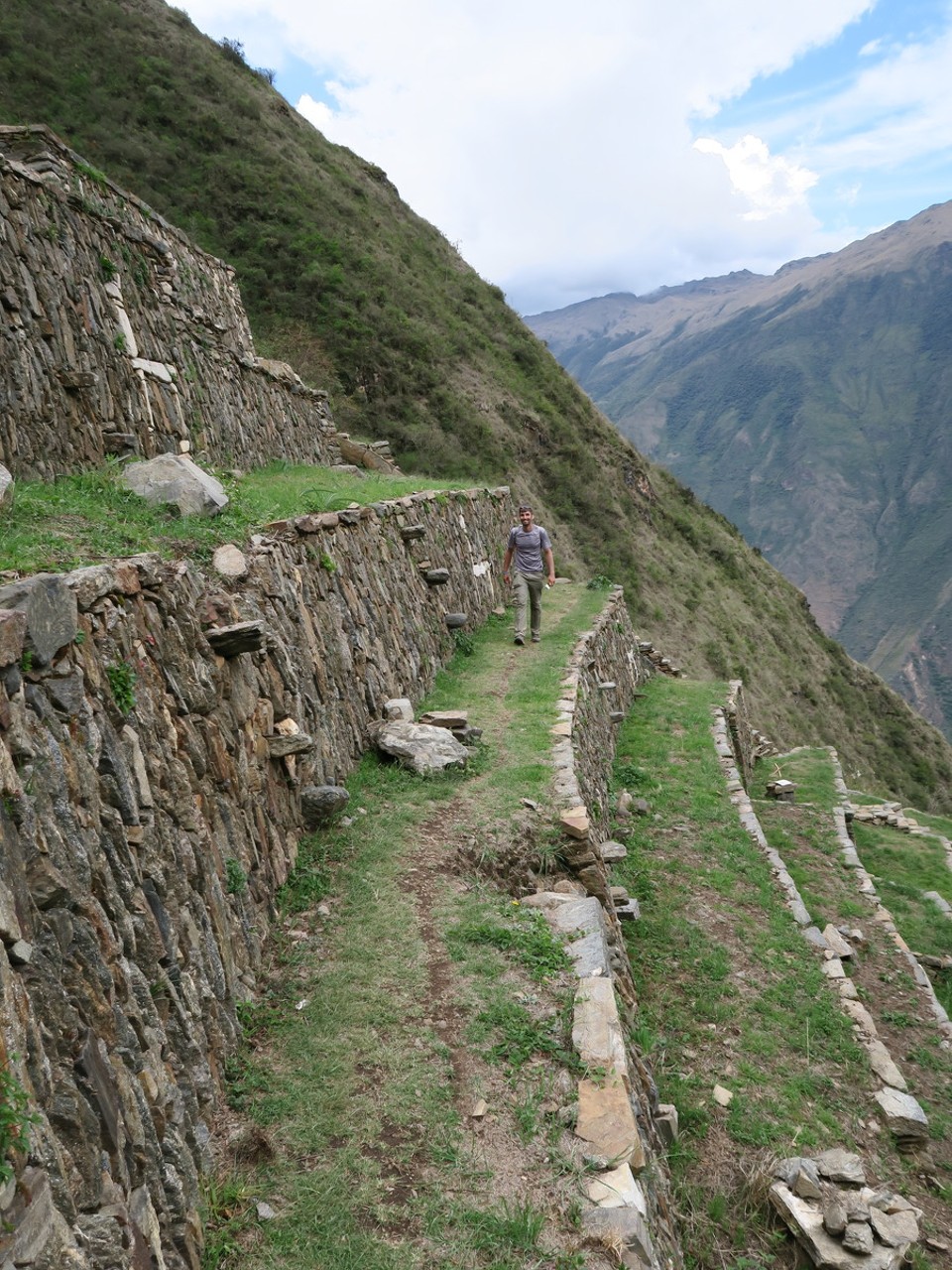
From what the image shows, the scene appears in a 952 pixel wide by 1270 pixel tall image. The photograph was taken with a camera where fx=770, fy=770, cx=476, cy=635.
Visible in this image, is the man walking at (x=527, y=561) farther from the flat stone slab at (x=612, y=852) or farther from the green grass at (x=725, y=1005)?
the flat stone slab at (x=612, y=852)

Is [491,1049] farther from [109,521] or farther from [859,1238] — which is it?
[109,521]

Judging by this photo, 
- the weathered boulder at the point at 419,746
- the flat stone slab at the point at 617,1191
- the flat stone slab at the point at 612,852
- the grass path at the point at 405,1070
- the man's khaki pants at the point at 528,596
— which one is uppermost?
the man's khaki pants at the point at 528,596

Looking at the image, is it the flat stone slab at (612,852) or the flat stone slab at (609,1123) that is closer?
the flat stone slab at (609,1123)

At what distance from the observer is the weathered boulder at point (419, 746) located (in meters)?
8.25

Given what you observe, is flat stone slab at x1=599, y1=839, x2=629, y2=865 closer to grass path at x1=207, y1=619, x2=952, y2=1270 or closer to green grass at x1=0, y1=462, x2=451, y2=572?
grass path at x1=207, y1=619, x2=952, y2=1270

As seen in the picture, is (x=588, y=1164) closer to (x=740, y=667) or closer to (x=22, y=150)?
(x=22, y=150)

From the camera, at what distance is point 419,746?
841cm

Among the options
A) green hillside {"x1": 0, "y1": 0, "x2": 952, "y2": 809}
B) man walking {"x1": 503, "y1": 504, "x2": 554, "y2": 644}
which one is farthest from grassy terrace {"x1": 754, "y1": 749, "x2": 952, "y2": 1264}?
green hillside {"x1": 0, "y1": 0, "x2": 952, "y2": 809}

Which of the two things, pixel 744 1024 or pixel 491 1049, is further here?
pixel 744 1024

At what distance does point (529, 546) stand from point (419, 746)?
560 cm

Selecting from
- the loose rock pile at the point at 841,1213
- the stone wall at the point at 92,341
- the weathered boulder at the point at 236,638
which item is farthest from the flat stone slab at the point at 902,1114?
the stone wall at the point at 92,341

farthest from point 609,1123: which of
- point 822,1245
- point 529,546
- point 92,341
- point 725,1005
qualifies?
point 92,341

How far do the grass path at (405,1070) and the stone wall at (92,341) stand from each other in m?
5.90

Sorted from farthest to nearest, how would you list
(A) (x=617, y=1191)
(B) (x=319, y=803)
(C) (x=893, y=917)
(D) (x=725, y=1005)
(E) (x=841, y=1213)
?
(C) (x=893, y=917)
(D) (x=725, y=1005)
(B) (x=319, y=803)
(E) (x=841, y=1213)
(A) (x=617, y=1191)
